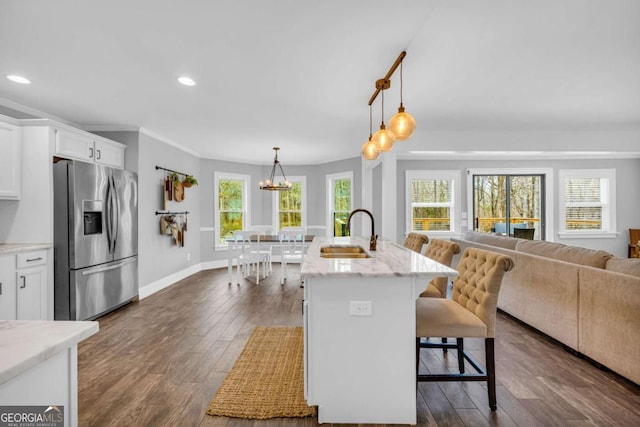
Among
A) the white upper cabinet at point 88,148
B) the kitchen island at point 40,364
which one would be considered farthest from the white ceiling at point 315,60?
the kitchen island at point 40,364

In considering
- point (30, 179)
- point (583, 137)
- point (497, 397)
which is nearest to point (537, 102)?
point (583, 137)

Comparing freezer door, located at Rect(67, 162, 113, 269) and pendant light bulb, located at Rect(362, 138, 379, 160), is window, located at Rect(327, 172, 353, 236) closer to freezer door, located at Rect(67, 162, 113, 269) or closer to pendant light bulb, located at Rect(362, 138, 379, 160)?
pendant light bulb, located at Rect(362, 138, 379, 160)

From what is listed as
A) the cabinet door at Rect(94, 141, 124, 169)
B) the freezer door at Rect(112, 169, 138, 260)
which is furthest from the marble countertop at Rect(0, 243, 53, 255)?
the cabinet door at Rect(94, 141, 124, 169)

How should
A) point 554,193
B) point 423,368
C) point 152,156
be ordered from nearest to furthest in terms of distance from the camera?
point 423,368, point 152,156, point 554,193

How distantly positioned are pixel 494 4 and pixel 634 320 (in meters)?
2.25

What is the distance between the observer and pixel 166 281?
16.9 ft

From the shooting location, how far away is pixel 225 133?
15.9 ft

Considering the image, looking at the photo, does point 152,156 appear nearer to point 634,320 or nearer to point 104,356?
point 104,356

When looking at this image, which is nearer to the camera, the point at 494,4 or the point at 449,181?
the point at 494,4

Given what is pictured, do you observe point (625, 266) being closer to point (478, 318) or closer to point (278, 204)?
point (478, 318)

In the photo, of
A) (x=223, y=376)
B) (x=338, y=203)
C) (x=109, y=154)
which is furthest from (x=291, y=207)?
(x=223, y=376)

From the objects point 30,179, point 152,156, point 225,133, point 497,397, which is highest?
point 225,133

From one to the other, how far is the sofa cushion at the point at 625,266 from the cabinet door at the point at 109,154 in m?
5.34

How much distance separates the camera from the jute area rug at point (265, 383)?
1896 millimetres
